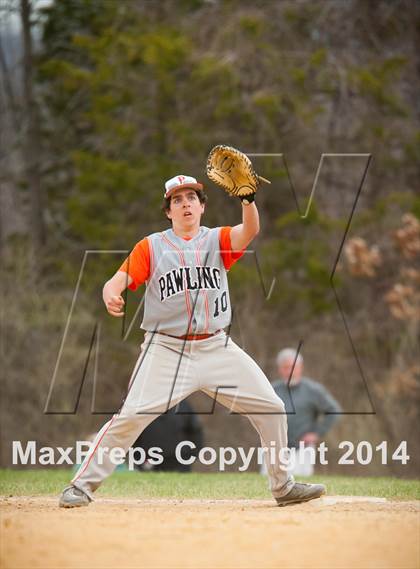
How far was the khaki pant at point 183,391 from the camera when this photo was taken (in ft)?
21.8

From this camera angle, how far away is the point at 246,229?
264 inches

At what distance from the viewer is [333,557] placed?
17.9ft

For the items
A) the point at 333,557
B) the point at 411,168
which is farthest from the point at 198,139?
the point at 333,557

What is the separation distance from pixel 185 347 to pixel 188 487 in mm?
2314

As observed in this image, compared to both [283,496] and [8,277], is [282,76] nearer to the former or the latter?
[8,277]

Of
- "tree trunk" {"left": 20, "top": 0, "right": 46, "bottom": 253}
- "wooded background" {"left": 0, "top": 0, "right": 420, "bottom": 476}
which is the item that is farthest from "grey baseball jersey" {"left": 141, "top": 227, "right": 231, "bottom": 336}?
"tree trunk" {"left": 20, "top": 0, "right": 46, "bottom": 253}

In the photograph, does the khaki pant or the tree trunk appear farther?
the tree trunk

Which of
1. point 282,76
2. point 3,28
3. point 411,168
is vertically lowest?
point 411,168

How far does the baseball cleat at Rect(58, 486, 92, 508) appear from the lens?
6.66 meters

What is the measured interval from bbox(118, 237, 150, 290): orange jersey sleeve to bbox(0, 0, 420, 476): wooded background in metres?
12.3

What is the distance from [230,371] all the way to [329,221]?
1387 centimetres

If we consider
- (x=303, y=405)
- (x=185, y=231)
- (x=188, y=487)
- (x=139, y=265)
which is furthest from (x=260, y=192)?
(x=139, y=265)

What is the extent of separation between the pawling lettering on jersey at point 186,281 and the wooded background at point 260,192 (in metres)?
12.3

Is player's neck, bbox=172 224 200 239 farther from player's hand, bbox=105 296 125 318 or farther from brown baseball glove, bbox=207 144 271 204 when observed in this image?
player's hand, bbox=105 296 125 318
